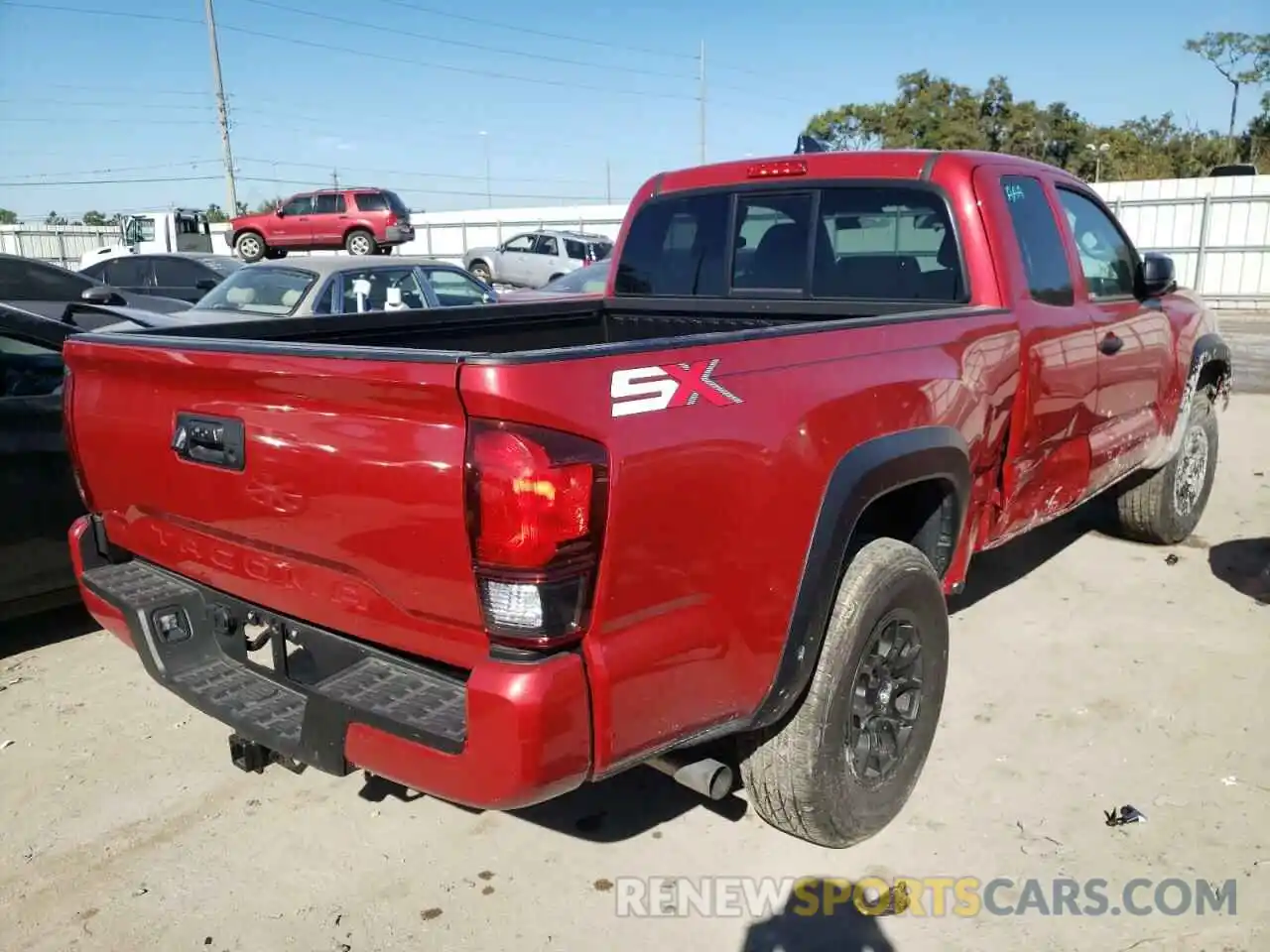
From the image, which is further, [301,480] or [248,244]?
[248,244]

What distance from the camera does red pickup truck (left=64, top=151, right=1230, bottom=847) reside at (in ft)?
6.45

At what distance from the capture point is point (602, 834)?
123 inches

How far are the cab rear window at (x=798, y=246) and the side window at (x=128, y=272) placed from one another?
500 inches

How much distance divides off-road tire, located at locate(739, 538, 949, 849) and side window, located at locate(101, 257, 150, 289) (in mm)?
14752

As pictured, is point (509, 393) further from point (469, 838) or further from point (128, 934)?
point (128, 934)

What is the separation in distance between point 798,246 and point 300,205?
26618 mm

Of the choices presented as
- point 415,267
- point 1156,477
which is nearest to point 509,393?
point 1156,477

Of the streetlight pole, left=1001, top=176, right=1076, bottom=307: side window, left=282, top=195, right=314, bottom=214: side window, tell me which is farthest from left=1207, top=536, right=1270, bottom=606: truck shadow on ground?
the streetlight pole

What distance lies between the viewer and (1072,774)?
→ 3.41 metres

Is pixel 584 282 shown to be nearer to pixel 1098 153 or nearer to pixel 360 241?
pixel 360 241

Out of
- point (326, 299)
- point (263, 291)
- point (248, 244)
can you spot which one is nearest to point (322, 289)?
point (326, 299)

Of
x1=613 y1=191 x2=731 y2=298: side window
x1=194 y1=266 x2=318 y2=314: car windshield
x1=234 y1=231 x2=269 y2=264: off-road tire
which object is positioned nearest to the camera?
x1=613 y1=191 x2=731 y2=298: side window

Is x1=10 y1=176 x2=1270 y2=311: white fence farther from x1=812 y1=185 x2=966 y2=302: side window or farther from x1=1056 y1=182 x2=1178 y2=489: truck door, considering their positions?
x1=812 y1=185 x2=966 y2=302: side window

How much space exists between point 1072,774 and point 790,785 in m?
1.32
